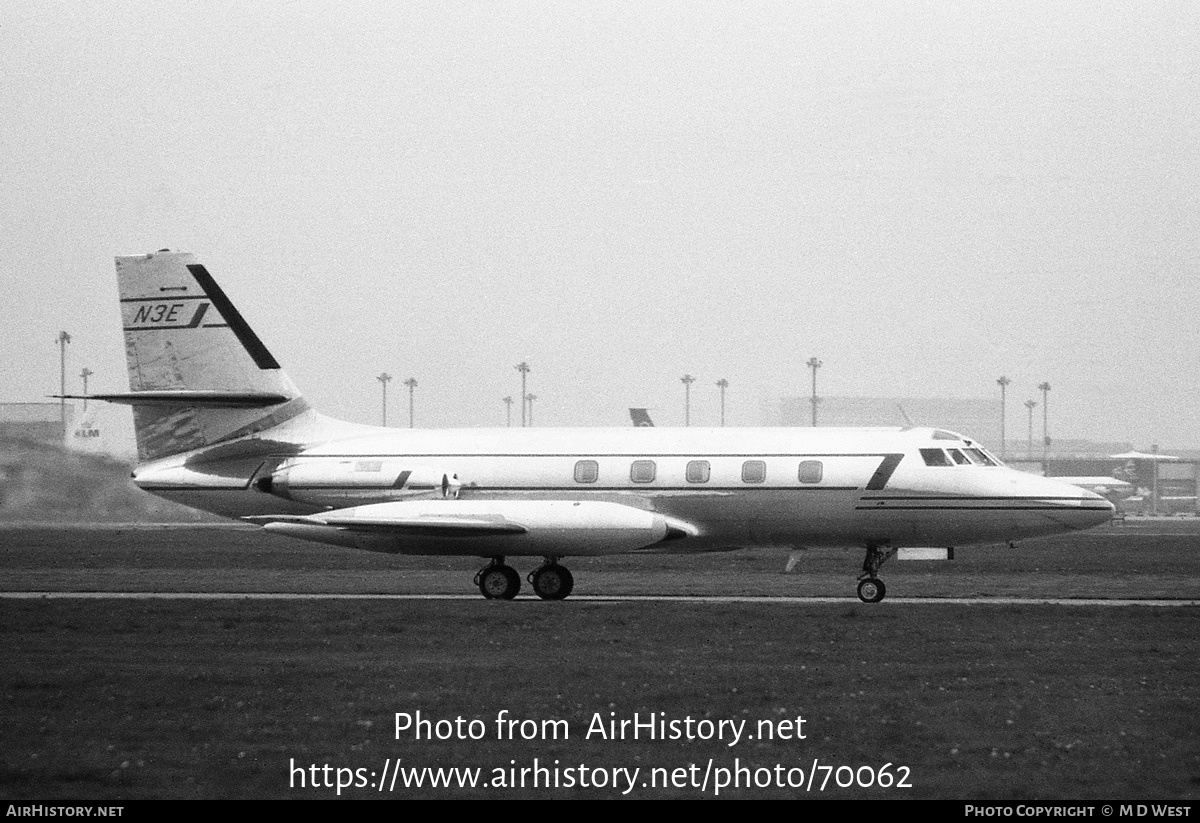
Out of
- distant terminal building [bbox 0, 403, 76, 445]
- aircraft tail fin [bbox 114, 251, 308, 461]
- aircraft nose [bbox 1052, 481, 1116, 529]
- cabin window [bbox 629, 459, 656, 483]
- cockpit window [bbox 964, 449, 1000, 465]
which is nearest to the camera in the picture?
aircraft nose [bbox 1052, 481, 1116, 529]

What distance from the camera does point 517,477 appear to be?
33125mm

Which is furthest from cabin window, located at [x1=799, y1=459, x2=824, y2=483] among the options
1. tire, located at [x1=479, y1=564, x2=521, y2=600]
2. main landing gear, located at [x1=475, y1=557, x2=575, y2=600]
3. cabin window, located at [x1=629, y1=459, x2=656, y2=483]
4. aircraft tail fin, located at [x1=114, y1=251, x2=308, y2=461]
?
aircraft tail fin, located at [x1=114, y1=251, x2=308, y2=461]

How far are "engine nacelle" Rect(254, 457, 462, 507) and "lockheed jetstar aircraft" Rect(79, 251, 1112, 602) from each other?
4cm

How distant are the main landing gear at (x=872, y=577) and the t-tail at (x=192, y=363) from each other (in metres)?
12.2

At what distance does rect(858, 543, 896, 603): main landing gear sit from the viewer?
31.5 metres

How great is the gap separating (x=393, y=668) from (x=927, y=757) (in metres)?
8.11

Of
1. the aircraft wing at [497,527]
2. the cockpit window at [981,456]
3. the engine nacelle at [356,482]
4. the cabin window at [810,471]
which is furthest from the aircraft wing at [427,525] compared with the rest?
the cockpit window at [981,456]

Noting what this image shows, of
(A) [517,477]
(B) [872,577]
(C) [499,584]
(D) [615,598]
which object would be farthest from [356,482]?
(B) [872,577]

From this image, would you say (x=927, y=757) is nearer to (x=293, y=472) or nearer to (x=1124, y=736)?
(x=1124, y=736)

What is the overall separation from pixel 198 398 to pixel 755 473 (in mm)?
11505

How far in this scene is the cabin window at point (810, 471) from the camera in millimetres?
32000

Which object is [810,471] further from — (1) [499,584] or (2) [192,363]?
(2) [192,363]

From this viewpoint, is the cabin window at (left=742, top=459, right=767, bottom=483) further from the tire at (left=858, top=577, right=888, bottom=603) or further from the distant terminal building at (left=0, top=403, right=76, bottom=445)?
the distant terminal building at (left=0, top=403, right=76, bottom=445)

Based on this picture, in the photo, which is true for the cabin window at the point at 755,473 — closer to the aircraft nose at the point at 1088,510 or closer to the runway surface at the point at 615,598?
the runway surface at the point at 615,598
